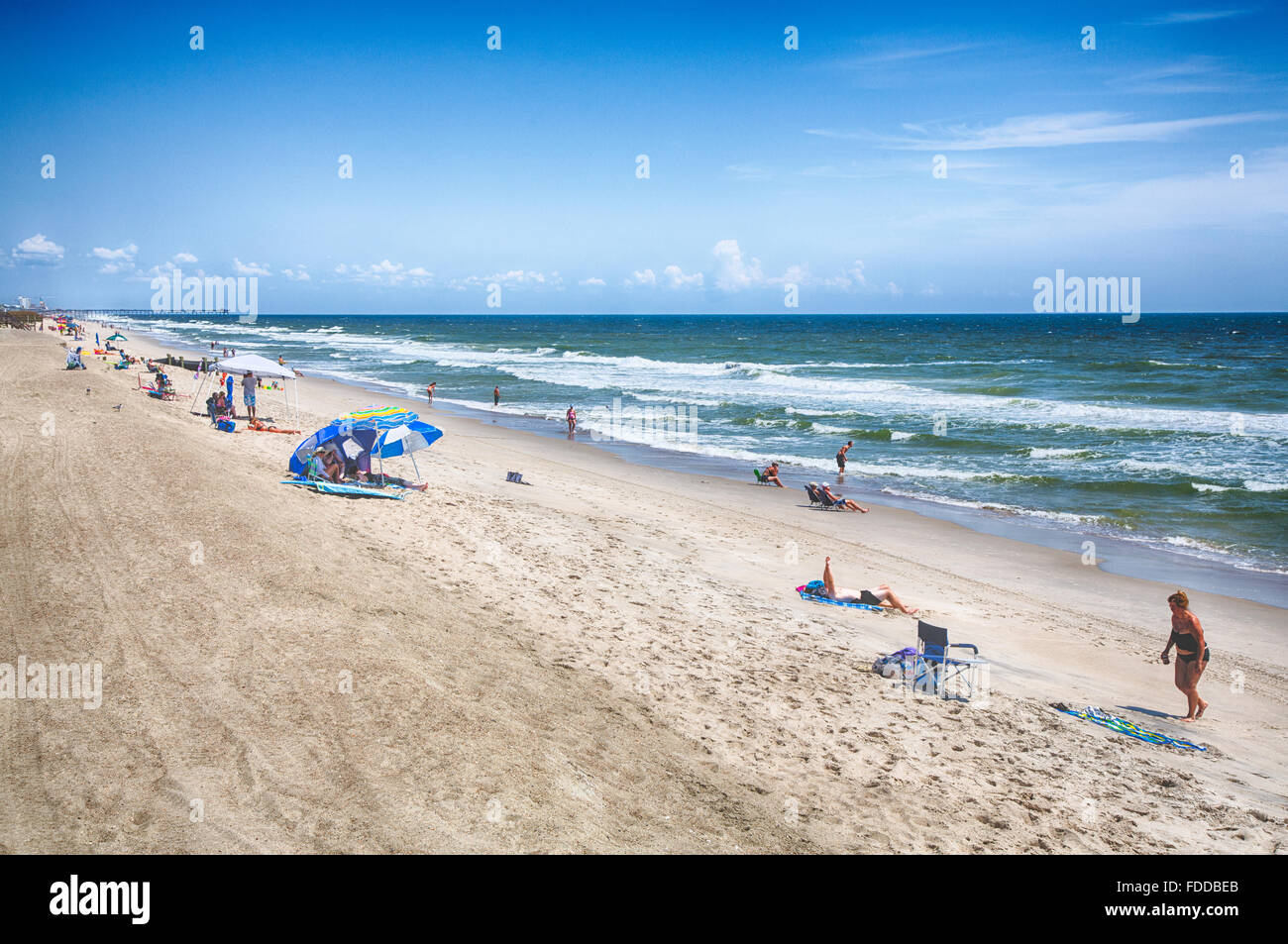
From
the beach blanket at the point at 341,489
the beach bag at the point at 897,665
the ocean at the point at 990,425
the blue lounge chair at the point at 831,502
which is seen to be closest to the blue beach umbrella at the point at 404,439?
the beach blanket at the point at 341,489

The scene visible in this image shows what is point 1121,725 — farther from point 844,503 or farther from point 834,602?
point 844,503

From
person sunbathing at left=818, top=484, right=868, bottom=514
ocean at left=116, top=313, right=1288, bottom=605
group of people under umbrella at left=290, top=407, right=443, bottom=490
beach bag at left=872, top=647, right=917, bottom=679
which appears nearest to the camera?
beach bag at left=872, top=647, right=917, bottom=679

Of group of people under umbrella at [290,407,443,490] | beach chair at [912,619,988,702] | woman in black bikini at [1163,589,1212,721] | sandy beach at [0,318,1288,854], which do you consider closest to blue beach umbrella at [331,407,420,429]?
group of people under umbrella at [290,407,443,490]

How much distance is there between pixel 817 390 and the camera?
4231 cm

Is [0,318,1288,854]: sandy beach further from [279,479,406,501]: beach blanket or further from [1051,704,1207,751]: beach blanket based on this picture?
[279,479,406,501]: beach blanket

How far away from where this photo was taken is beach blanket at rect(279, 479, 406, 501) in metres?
13.2

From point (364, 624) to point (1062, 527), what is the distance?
15.0 meters

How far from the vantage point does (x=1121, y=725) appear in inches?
302

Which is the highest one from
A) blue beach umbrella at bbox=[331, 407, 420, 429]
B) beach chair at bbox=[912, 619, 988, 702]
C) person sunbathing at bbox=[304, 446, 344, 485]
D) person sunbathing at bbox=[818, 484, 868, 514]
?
blue beach umbrella at bbox=[331, 407, 420, 429]

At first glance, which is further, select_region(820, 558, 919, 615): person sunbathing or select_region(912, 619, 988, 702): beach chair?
select_region(820, 558, 919, 615): person sunbathing

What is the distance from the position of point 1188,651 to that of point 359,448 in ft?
42.6

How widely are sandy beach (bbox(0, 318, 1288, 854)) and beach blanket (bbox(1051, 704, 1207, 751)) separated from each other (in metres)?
0.19
